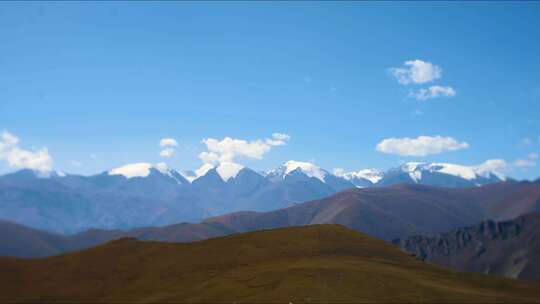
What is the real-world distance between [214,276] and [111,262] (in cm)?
4836

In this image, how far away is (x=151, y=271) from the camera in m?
148

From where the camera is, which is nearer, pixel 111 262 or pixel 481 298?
pixel 481 298

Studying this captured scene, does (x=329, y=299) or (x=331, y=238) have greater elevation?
(x=331, y=238)

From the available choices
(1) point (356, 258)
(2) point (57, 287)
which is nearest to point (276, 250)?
(1) point (356, 258)

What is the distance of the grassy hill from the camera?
10238cm

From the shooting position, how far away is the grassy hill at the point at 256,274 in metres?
102

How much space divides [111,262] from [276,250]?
5006cm

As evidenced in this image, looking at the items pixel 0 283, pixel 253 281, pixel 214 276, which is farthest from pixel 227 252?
pixel 0 283

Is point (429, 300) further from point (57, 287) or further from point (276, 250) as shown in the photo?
point (57, 287)

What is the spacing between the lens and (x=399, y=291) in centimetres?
9950

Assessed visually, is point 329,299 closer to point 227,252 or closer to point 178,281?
point 178,281

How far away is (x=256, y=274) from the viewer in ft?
398

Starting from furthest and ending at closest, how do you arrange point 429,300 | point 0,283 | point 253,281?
point 0,283 → point 253,281 → point 429,300

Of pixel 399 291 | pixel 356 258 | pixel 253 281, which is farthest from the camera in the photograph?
pixel 356 258
